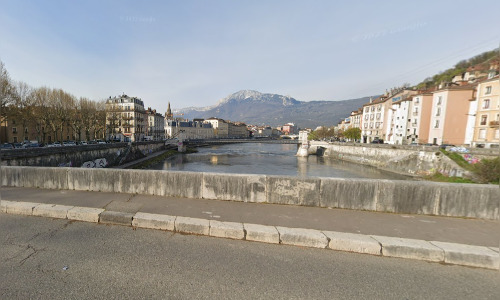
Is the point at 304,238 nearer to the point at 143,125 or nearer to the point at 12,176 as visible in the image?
the point at 12,176

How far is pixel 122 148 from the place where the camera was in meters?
38.9

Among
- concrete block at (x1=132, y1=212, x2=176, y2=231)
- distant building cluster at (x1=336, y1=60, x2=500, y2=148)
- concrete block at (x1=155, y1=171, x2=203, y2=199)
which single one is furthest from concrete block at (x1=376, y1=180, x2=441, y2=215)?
distant building cluster at (x1=336, y1=60, x2=500, y2=148)

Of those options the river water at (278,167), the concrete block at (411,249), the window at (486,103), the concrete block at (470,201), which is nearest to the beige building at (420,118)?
the window at (486,103)

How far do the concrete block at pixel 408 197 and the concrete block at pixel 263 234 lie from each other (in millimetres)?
2984

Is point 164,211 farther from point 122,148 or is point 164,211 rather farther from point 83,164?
point 122,148

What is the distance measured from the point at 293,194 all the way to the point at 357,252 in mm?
2099

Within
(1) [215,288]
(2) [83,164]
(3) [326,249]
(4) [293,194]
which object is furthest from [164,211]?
(2) [83,164]

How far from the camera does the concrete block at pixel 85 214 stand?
15.2 ft

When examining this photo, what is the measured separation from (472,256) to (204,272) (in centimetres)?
424

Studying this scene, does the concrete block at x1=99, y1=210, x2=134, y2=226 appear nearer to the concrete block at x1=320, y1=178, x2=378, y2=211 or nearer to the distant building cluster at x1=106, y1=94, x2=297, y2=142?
the concrete block at x1=320, y1=178, x2=378, y2=211

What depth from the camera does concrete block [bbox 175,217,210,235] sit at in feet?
13.5

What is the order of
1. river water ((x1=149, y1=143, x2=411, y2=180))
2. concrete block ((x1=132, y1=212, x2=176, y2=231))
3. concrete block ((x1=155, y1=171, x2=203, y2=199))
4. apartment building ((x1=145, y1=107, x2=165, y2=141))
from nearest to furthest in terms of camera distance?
concrete block ((x1=132, y1=212, x2=176, y2=231)) → concrete block ((x1=155, y1=171, x2=203, y2=199)) → river water ((x1=149, y1=143, x2=411, y2=180)) → apartment building ((x1=145, y1=107, x2=165, y2=141))

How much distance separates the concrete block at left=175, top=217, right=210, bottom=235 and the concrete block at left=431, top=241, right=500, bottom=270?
417 cm

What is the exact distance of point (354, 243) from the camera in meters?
3.57
